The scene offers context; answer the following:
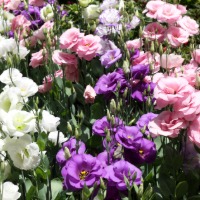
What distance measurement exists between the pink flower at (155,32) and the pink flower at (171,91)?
43.4 inches

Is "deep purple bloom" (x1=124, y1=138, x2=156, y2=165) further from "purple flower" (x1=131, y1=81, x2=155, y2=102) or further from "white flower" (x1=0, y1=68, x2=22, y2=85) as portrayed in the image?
"white flower" (x1=0, y1=68, x2=22, y2=85)

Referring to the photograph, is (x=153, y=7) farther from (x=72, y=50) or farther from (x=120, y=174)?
(x=120, y=174)

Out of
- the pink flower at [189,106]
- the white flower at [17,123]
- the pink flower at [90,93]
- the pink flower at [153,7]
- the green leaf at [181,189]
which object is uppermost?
the white flower at [17,123]

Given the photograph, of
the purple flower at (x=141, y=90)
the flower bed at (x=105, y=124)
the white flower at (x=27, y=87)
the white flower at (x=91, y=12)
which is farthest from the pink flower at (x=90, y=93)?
the white flower at (x=91, y=12)

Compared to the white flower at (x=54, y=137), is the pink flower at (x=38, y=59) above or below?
above

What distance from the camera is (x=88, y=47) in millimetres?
2811

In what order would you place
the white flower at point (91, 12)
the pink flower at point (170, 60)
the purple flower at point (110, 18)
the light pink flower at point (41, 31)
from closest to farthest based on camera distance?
the pink flower at point (170, 60), the purple flower at point (110, 18), the light pink flower at point (41, 31), the white flower at point (91, 12)

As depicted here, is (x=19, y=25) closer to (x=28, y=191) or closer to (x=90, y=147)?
(x=90, y=147)

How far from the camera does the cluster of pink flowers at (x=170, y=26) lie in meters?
2.88

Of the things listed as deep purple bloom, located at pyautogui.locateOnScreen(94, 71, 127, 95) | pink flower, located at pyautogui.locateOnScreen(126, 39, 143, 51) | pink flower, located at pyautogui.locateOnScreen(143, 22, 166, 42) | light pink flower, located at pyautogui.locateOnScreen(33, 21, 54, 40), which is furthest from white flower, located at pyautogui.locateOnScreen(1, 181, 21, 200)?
light pink flower, located at pyautogui.locateOnScreen(33, 21, 54, 40)

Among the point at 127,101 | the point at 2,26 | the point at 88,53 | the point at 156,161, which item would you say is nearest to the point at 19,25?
the point at 2,26

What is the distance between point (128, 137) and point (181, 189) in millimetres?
292

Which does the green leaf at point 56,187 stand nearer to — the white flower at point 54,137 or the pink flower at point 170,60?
the white flower at point 54,137

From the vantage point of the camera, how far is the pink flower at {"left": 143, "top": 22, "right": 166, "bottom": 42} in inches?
118
